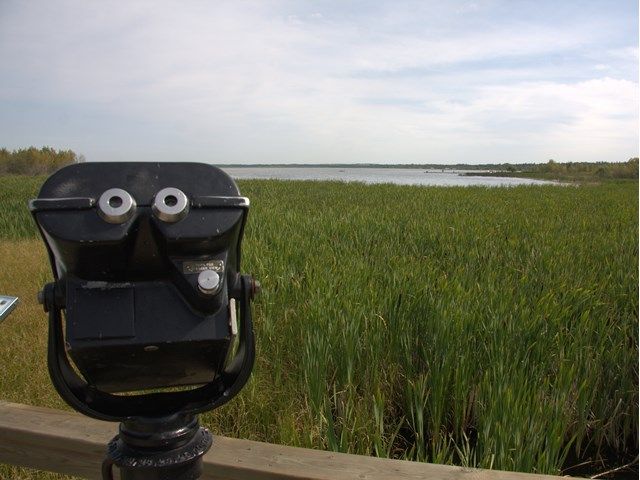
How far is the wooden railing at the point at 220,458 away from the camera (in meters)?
1.20

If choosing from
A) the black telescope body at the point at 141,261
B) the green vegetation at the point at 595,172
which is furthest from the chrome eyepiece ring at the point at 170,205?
the green vegetation at the point at 595,172

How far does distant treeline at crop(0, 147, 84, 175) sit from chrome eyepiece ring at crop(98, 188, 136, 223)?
55.2 metres

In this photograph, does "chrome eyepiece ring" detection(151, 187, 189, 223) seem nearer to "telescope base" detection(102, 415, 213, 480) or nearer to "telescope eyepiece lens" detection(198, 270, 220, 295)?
"telescope eyepiece lens" detection(198, 270, 220, 295)

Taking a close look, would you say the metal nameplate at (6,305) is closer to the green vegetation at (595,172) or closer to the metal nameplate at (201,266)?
the metal nameplate at (201,266)

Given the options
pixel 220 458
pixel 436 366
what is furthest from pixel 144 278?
pixel 436 366

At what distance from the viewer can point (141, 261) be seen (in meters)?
0.82

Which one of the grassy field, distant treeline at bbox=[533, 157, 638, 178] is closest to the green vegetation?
distant treeline at bbox=[533, 157, 638, 178]

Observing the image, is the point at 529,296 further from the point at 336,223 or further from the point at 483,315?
the point at 336,223

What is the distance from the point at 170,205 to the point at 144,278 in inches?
5.1

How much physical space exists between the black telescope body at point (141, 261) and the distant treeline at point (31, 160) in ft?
181

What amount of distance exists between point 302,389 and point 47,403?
1291 mm

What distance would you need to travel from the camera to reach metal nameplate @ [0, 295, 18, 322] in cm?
105

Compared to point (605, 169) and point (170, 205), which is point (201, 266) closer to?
point (170, 205)

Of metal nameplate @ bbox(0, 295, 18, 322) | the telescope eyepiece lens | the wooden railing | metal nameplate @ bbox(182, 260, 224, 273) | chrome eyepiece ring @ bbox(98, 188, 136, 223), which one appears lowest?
the wooden railing
